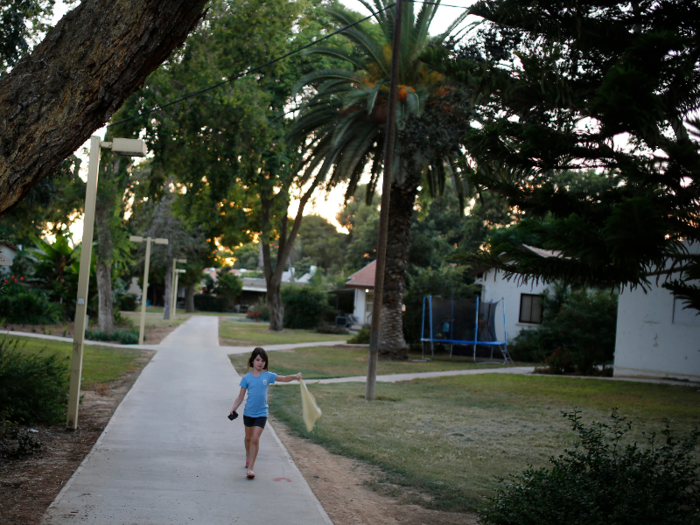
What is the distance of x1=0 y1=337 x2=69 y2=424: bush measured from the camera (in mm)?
7980

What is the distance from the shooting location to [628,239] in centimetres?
416

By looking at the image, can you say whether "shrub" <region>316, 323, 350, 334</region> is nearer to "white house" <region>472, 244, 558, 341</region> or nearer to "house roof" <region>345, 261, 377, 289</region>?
"house roof" <region>345, 261, 377, 289</region>

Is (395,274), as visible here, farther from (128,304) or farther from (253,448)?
(128,304)

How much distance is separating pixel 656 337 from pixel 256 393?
14.2m

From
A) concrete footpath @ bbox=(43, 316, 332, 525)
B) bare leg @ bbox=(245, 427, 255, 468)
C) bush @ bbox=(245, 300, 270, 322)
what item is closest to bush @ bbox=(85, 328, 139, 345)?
concrete footpath @ bbox=(43, 316, 332, 525)

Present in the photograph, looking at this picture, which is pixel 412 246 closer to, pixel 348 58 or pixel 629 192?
pixel 348 58

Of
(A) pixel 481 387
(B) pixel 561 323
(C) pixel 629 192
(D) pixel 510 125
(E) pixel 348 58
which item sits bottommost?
(A) pixel 481 387

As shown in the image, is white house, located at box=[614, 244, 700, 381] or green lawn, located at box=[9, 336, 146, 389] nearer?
green lawn, located at box=[9, 336, 146, 389]

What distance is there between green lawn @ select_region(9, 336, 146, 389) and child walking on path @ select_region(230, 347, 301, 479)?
18.5ft

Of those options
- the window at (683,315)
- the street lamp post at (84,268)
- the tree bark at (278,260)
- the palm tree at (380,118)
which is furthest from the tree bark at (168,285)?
the street lamp post at (84,268)

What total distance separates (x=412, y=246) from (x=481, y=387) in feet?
93.6

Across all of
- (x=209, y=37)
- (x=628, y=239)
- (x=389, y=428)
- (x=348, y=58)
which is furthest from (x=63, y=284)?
(x=628, y=239)

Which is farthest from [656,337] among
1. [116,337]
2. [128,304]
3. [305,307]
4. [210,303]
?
[210,303]

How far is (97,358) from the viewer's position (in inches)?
652
